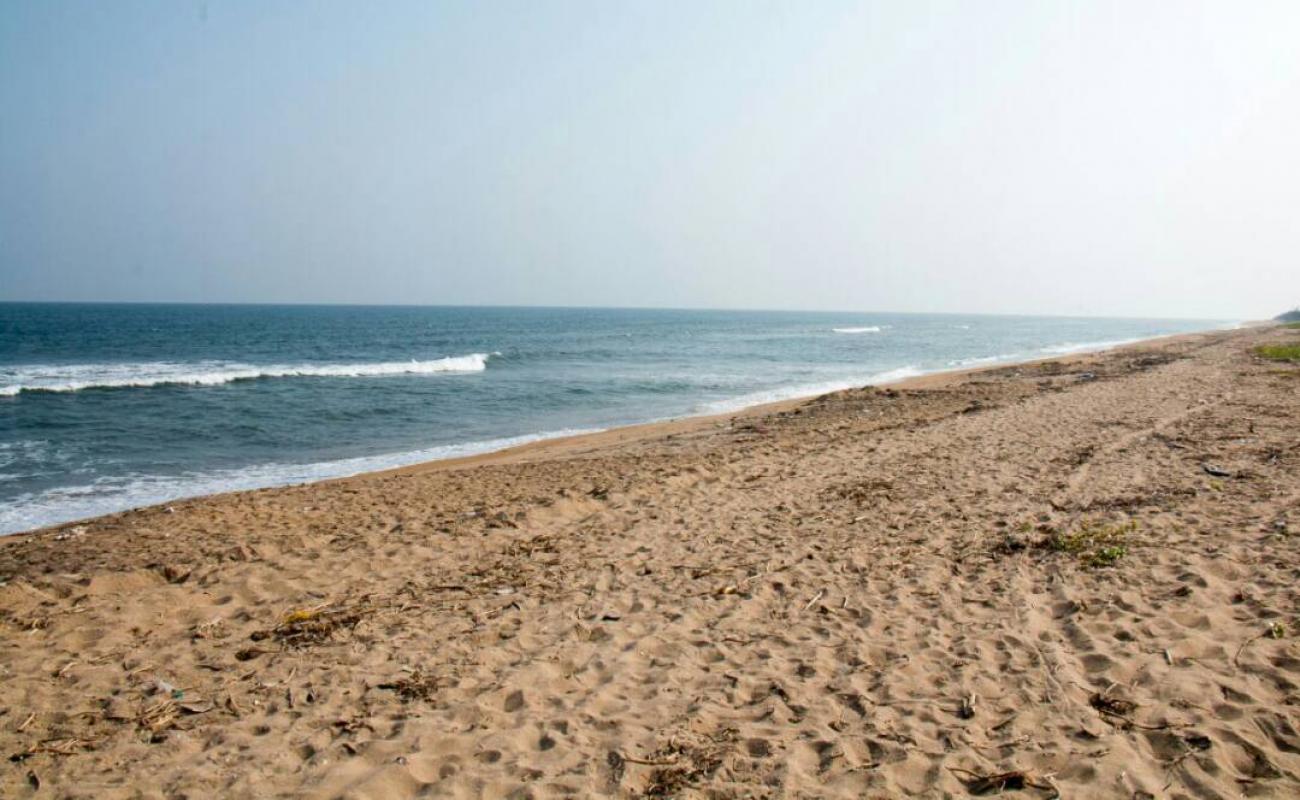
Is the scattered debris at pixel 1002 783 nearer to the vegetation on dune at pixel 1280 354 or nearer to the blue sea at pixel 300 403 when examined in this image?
the blue sea at pixel 300 403

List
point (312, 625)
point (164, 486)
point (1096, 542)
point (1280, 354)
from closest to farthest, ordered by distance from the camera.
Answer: point (312, 625), point (1096, 542), point (164, 486), point (1280, 354)

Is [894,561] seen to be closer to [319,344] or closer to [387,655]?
[387,655]

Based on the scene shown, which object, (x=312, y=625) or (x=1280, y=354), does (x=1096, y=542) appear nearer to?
(x=312, y=625)

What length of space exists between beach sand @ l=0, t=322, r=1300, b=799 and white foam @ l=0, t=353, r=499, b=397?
→ 2130 cm

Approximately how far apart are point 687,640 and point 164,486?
11953 mm

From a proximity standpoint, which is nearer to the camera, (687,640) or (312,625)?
(687,640)

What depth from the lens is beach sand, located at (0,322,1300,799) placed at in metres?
3.58

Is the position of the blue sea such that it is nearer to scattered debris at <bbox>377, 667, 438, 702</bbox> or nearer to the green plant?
scattered debris at <bbox>377, 667, 438, 702</bbox>

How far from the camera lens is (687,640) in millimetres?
5012

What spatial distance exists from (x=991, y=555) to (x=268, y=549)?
6.99 m

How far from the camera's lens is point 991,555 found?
6.44m

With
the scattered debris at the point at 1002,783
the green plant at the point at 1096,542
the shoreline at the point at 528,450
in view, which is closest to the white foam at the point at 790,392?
the shoreline at the point at 528,450

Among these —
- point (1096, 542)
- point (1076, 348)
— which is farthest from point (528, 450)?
point (1076, 348)

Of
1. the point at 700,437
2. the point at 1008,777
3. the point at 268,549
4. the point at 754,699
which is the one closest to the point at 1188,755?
the point at 1008,777
